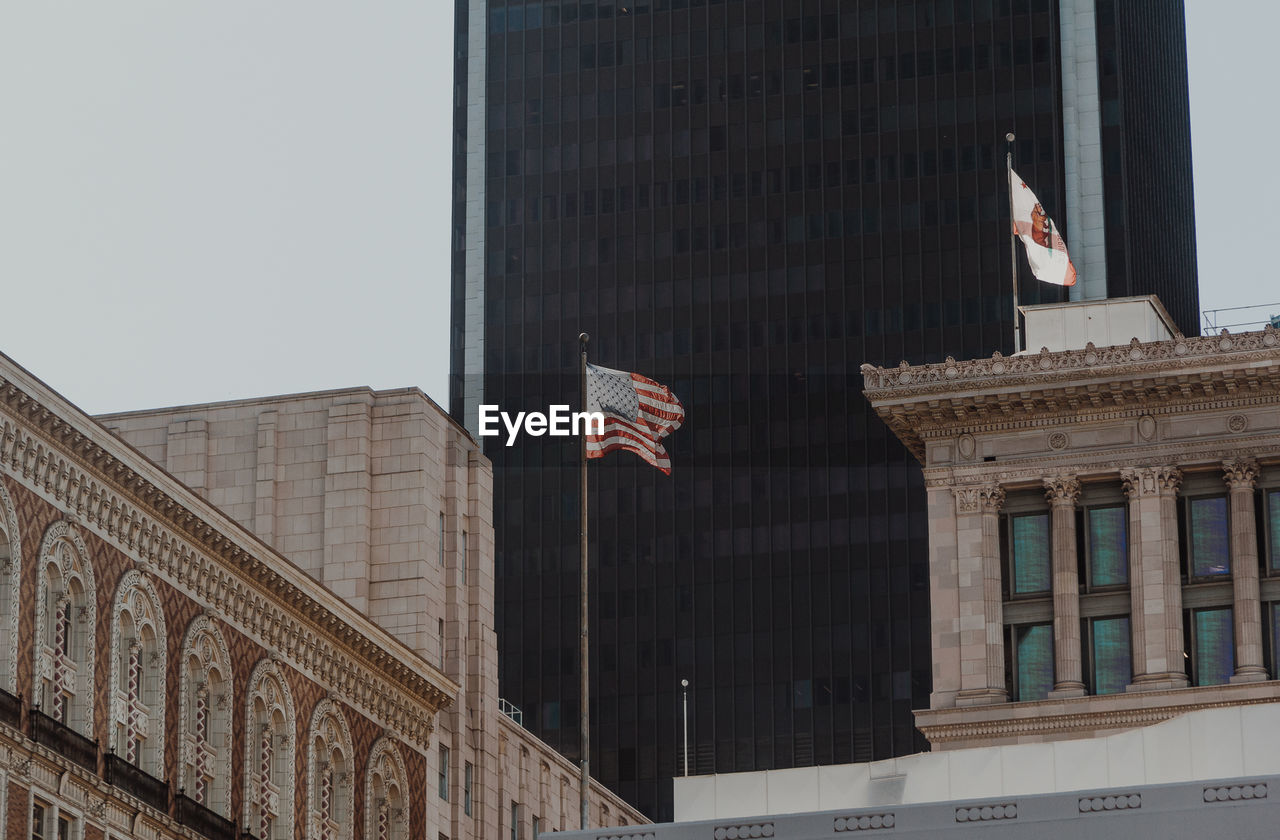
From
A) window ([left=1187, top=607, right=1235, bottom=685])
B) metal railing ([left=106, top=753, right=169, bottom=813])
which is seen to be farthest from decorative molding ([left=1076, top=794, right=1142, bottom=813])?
window ([left=1187, top=607, right=1235, bottom=685])

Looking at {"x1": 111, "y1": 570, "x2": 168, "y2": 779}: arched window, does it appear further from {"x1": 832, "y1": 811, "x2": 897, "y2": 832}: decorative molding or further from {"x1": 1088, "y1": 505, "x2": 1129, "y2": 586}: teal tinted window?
{"x1": 1088, "y1": 505, "x2": 1129, "y2": 586}: teal tinted window

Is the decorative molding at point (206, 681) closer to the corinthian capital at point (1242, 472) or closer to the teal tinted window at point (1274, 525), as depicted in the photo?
the corinthian capital at point (1242, 472)

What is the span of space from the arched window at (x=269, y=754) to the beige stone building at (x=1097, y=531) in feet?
68.6

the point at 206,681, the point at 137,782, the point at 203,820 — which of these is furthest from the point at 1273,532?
the point at 137,782

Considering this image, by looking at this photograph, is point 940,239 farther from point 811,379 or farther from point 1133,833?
point 1133,833

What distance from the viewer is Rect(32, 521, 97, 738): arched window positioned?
68.8 meters

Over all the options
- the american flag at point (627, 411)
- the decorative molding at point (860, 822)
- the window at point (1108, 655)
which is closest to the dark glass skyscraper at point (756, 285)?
the window at point (1108, 655)

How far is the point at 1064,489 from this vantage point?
92.2m

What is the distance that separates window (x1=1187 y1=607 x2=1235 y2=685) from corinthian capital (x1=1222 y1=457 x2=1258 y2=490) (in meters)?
3.94

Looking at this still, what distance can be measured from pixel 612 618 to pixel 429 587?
3273 inches

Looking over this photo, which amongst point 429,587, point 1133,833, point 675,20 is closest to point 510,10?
point 675,20

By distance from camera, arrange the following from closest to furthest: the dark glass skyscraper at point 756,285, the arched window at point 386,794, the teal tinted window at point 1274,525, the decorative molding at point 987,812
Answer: the decorative molding at point 987,812, the arched window at point 386,794, the teal tinted window at point 1274,525, the dark glass skyscraper at point 756,285

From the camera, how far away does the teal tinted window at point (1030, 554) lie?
92312 mm

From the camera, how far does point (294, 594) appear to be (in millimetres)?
81875
